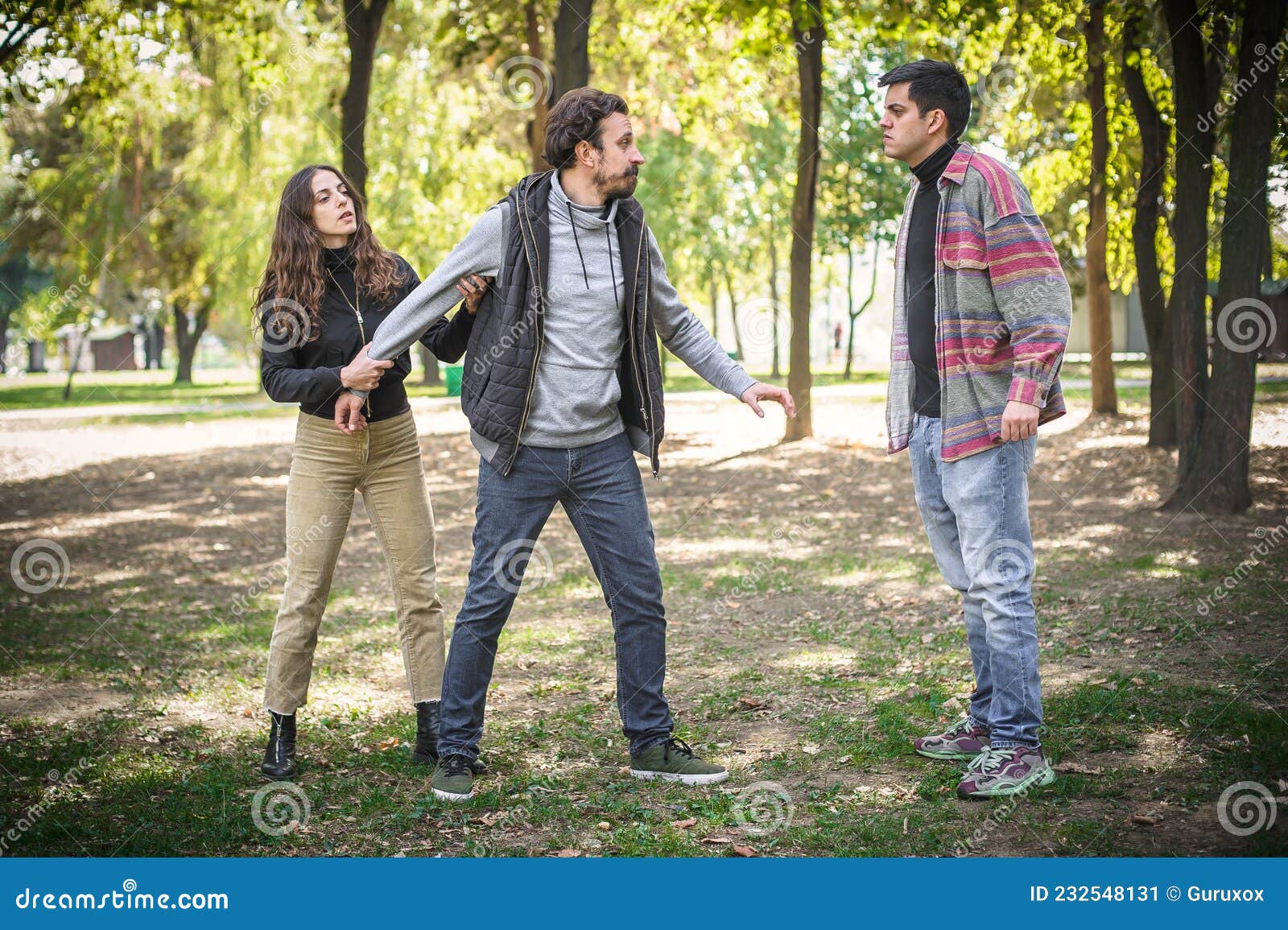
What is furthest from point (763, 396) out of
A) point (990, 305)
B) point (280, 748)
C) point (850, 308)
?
point (850, 308)

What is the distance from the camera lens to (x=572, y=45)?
10586 mm

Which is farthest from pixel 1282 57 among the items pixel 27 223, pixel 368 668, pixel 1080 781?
pixel 27 223

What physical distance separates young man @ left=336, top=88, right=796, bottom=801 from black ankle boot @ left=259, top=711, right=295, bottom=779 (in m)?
0.67

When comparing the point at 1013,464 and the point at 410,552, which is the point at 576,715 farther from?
the point at 1013,464

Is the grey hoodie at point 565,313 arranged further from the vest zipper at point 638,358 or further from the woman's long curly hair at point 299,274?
the woman's long curly hair at point 299,274

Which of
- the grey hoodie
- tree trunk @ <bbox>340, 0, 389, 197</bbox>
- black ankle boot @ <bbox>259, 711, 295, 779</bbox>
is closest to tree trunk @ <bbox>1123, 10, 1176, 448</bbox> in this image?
tree trunk @ <bbox>340, 0, 389, 197</bbox>

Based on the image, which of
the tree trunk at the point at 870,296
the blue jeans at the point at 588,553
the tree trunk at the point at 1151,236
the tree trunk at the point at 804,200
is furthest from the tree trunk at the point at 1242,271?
the tree trunk at the point at 870,296

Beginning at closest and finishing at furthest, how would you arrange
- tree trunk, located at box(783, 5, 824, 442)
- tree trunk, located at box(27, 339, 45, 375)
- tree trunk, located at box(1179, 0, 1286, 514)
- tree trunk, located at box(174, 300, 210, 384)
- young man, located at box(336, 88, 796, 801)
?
young man, located at box(336, 88, 796, 801) → tree trunk, located at box(1179, 0, 1286, 514) → tree trunk, located at box(783, 5, 824, 442) → tree trunk, located at box(174, 300, 210, 384) → tree trunk, located at box(27, 339, 45, 375)

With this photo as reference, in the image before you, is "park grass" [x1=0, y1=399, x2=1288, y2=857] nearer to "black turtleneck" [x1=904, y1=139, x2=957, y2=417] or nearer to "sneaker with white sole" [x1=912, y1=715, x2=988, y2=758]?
"sneaker with white sole" [x1=912, y1=715, x2=988, y2=758]

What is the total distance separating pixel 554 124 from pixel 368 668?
11.0 ft

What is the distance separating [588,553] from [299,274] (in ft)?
4.87

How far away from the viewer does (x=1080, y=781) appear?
4.00 meters

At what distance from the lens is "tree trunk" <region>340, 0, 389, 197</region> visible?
13469 millimetres

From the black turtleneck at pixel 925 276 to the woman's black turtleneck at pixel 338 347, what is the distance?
161 centimetres
